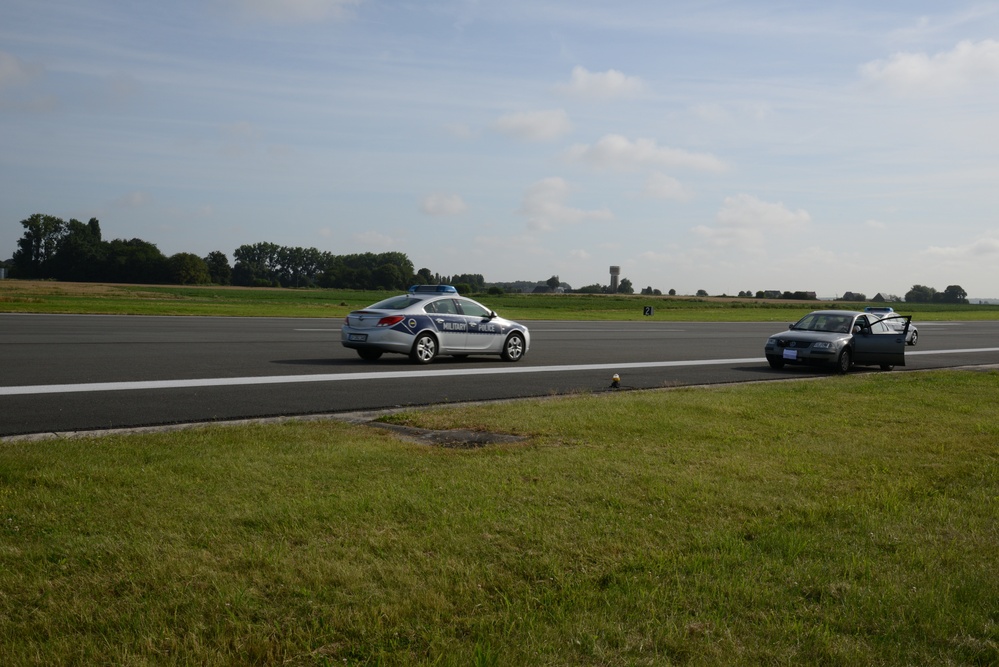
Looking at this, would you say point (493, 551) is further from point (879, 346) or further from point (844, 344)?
point (879, 346)

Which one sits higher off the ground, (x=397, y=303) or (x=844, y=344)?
(x=397, y=303)

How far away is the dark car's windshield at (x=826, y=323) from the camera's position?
1877cm

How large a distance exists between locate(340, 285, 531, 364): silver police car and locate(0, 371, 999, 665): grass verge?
28.4 feet

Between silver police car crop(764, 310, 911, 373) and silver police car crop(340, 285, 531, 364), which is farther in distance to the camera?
silver police car crop(764, 310, 911, 373)

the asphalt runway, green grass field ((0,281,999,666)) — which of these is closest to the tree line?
the asphalt runway

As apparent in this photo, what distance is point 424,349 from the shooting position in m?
17.1

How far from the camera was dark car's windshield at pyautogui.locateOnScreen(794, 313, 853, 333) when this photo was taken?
739 inches

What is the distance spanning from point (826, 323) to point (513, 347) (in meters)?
7.12

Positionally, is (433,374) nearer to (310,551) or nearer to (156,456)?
(156,456)

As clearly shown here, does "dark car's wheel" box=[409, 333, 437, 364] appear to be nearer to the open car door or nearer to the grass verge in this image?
the grass verge

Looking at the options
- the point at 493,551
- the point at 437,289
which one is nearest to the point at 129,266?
the point at 437,289

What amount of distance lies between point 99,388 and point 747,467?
342 inches

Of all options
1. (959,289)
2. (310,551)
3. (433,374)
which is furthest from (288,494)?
(959,289)

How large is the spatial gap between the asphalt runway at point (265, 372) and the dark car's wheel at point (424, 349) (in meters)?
0.39
